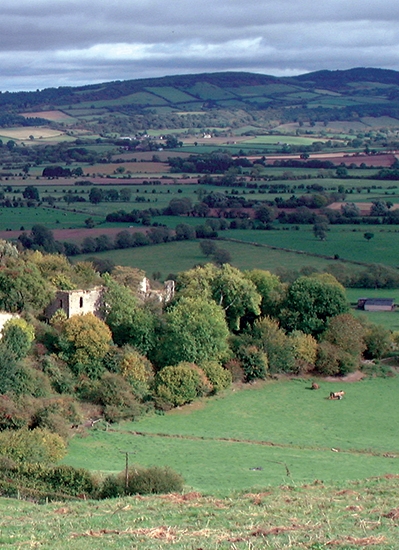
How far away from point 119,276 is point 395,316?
1624 centimetres

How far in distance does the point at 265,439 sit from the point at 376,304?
21720 mm

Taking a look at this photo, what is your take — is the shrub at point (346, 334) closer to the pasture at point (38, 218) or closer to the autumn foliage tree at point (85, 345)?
the autumn foliage tree at point (85, 345)

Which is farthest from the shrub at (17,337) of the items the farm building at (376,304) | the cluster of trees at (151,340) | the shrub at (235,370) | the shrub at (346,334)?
the farm building at (376,304)

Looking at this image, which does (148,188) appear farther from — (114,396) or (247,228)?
(114,396)

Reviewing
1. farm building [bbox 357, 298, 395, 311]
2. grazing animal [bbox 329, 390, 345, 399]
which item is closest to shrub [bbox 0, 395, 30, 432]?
grazing animal [bbox 329, 390, 345, 399]

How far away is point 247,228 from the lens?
3145 inches

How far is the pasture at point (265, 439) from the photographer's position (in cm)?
2917

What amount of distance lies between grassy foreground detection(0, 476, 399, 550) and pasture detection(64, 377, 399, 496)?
2.54m

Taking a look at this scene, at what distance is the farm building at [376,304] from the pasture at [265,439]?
475 inches

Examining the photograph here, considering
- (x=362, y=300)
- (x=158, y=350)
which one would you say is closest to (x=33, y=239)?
(x=362, y=300)

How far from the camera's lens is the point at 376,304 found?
53500mm

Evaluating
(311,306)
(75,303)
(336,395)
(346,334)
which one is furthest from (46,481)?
(311,306)

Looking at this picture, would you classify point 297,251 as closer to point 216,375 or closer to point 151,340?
point 151,340

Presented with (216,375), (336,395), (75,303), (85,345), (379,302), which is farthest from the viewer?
(379,302)
